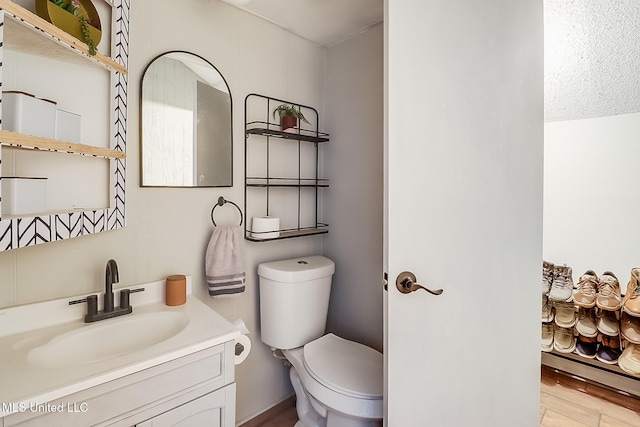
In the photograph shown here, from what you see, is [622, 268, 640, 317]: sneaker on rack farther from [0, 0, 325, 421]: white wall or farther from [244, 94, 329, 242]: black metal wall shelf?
Answer: [0, 0, 325, 421]: white wall

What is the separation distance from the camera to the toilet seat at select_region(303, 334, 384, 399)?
1250 mm

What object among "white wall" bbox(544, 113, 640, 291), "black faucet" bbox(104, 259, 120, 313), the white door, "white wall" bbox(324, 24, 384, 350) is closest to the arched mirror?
"black faucet" bbox(104, 259, 120, 313)

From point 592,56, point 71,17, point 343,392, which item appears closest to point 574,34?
point 592,56

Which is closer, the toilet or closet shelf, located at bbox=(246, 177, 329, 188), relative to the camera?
the toilet

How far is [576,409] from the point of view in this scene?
177 centimetres

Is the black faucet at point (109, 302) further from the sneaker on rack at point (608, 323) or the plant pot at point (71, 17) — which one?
the sneaker on rack at point (608, 323)

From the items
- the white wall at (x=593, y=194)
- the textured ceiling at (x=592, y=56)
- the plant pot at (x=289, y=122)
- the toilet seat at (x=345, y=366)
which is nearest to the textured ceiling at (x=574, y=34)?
the textured ceiling at (x=592, y=56)

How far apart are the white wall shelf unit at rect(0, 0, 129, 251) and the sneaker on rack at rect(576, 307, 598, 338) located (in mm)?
2657

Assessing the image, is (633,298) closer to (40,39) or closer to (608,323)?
(608,323)

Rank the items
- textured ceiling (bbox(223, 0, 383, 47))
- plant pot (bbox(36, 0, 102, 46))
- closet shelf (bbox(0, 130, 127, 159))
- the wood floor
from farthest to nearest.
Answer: the wood floor, textured ceiling (bbox(223, 0, 383, 47)), plant pot (bbox(36, 0, 102, 46)), closet shelf (bbox(0, 130, 127, 159))

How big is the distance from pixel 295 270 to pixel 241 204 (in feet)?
1.47

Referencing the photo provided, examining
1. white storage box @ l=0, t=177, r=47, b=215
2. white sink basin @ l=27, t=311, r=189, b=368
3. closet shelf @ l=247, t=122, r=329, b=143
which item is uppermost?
closet shelf @ l=247, t=122, r=329, b=143

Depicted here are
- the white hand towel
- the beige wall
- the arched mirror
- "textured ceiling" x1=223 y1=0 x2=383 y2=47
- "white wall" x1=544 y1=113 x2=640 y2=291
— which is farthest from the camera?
"white wall" x1=544 y1=113 x2=640 y2=291

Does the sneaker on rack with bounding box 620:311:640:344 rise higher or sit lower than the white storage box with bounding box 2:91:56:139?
lower
